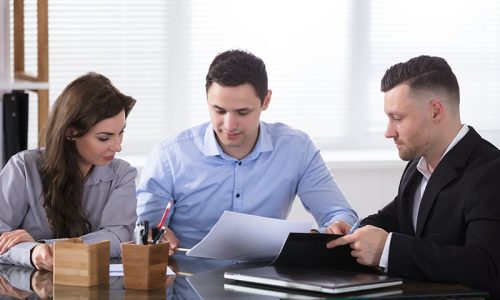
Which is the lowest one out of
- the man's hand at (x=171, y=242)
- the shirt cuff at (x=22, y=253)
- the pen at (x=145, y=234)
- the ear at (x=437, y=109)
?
the man's hand at (x=171, y=242)

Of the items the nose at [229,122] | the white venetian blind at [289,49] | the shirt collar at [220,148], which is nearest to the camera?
the nose at [229,122]

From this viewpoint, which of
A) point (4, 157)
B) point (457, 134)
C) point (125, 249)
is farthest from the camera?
point (4, 157)

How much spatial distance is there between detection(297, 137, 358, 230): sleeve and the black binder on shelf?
1.12 m

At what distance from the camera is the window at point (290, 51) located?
4.37 m

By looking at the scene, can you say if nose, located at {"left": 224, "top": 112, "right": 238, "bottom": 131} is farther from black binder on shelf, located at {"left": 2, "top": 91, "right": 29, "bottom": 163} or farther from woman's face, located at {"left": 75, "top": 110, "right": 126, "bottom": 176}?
black binder on shelf, located at {"left": 2, "top": 91, "right": 29, "bottom": 163}

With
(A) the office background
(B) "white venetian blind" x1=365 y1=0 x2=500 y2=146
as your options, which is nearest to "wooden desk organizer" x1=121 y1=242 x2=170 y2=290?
(A) the office background

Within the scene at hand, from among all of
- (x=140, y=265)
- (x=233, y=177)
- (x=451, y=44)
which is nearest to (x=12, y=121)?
(x=233, y=177)

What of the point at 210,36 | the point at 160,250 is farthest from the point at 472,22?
the point at 160,250

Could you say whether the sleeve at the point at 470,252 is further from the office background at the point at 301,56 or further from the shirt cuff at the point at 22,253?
the office background at the point at 301,56

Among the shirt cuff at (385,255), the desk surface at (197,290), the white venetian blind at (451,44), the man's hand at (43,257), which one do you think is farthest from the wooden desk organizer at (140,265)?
the white venetian blind at (451,44)

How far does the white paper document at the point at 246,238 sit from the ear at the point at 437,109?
0.44m

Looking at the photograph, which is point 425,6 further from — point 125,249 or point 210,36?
point 125,249

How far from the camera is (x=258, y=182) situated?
2.85 metres

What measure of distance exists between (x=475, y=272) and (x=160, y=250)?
2.30 ft
